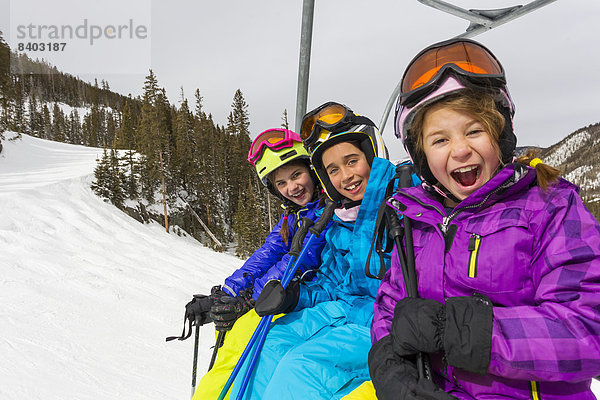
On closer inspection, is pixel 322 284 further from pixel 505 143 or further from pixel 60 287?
pixel 60 287

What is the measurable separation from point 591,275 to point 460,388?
23.1 inches

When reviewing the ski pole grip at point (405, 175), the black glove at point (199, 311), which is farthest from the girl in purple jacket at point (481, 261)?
the black glove at point (199, 311)

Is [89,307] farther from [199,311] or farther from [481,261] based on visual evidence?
[481,261]

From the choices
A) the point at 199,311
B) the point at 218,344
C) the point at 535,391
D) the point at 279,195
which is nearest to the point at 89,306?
the point at 199,311

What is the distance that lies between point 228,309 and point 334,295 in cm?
97

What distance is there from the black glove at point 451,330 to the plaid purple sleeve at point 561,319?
0.13 ft

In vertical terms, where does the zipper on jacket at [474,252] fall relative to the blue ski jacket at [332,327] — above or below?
above

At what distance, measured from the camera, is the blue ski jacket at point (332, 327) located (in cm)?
159

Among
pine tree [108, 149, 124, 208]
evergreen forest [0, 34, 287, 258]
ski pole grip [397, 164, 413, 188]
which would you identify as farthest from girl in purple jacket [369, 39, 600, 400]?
pine tree [108, 149, 124, 208]

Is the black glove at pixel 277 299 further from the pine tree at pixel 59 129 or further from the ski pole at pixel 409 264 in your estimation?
the pine tree at pixel 59 129

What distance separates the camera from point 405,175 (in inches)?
70.6

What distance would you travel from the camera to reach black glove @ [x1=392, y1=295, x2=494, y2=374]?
0.98 metres

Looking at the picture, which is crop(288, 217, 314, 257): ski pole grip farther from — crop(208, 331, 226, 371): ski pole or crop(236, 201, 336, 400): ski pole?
crop(208, 331, 226, 371): ski pole

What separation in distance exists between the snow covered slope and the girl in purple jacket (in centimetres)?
272
